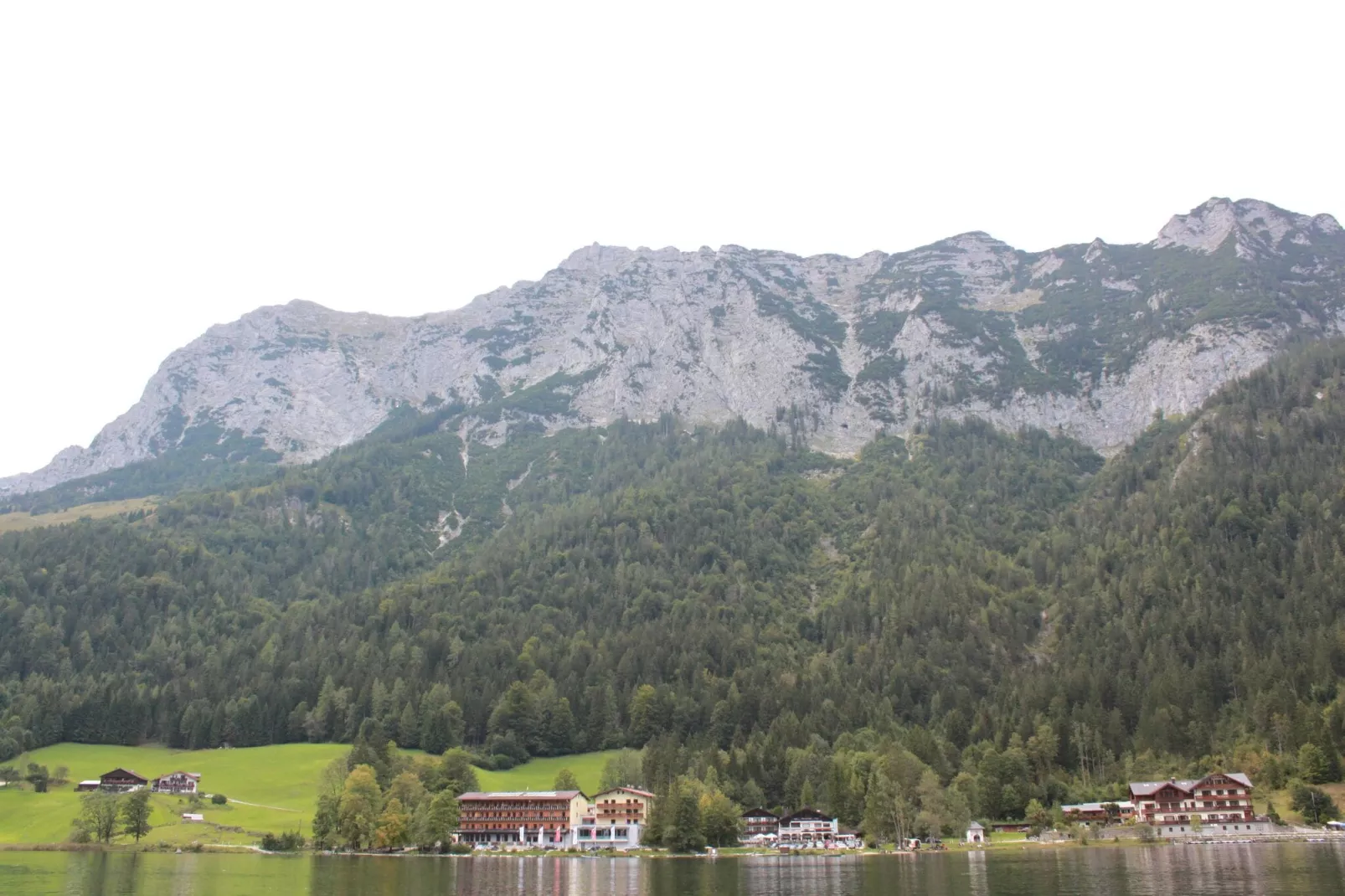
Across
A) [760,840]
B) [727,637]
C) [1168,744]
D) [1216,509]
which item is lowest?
[760,840]

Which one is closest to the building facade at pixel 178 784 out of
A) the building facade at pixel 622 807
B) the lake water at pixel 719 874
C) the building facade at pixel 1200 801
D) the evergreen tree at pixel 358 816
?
the lake water at pixel 719 874

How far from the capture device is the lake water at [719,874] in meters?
62.2

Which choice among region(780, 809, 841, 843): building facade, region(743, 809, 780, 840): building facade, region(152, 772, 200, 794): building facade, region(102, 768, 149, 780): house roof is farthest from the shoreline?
region(102, 768, 149, 780): house roof

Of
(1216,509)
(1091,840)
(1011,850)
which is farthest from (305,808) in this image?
(1216,509)

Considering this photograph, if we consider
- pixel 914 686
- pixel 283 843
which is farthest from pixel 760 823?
pixel 914 686

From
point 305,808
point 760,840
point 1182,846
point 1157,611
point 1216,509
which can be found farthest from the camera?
point 1216,509

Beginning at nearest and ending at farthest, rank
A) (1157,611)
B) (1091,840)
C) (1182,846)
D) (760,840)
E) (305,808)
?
1. (1182,846)
2. (1091,840)
3. (760,840)
4. (305,808)
5. (1157,611)

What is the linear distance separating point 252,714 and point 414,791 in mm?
67738

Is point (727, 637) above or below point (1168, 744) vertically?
above

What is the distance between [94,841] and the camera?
110188mm

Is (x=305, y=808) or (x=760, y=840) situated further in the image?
(x=305, y=808)

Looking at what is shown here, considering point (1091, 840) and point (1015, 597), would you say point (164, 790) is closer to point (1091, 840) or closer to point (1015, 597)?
point (1091, 840)

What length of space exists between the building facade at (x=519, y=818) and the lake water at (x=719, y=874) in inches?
815

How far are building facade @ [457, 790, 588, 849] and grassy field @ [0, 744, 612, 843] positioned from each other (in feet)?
62.5
